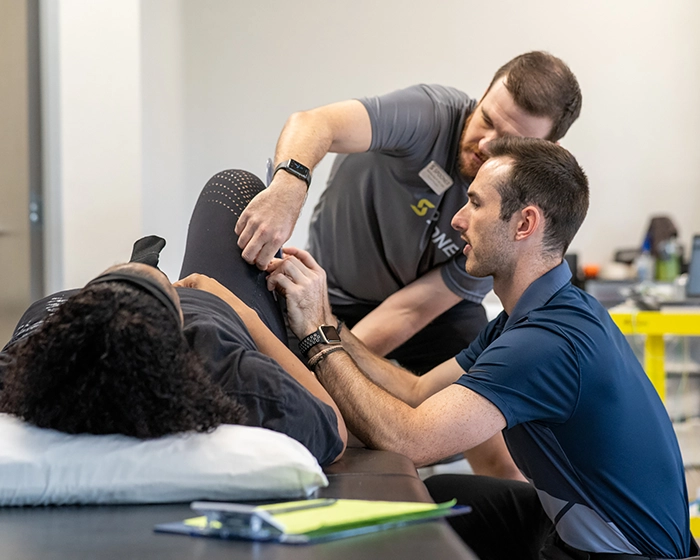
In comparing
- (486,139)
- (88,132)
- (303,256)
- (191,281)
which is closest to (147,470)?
(191,281)

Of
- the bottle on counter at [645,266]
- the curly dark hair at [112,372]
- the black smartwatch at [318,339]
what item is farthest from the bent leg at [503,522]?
Answer: the bottle on counter at [645,266]

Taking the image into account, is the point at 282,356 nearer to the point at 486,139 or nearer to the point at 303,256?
the point at 303,256

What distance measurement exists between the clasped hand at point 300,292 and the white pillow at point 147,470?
571 mm

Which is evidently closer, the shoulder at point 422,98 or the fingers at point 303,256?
the fingers at point 303,256

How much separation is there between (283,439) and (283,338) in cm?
61

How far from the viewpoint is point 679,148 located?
511 centimetres

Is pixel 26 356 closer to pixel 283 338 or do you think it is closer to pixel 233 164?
pixel 283 338

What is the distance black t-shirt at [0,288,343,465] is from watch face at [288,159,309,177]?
0.56m

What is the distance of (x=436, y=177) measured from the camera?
194cm

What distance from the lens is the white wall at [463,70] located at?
4914mm

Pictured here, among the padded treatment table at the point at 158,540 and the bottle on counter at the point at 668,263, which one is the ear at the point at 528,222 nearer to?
the padded treatment table at the point at 158,540

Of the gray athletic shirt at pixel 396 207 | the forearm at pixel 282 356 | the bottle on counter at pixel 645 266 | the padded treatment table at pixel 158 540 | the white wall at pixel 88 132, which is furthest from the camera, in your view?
the bottle on counter at pixel 645 266

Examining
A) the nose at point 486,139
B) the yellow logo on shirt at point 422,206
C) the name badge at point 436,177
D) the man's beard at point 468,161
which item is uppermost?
the nose at point 486,139

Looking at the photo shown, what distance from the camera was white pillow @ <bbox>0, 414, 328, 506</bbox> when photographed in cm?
86
